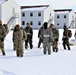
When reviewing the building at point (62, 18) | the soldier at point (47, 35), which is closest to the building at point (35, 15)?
the building at point (62, 18)

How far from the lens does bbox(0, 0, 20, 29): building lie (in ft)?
144

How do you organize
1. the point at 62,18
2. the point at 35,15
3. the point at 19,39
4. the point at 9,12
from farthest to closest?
1. the point at 62,18
2. the point at 35,15
3. the point at 9,12
4. the point at 19,39

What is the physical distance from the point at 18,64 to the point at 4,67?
681 millimetres

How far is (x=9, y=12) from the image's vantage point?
46812 mm

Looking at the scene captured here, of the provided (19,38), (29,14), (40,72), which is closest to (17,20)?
(29,14)

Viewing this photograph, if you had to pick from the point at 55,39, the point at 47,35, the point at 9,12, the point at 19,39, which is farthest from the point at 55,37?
the point at 9,12

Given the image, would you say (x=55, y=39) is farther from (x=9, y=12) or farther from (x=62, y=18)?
(x=62, y=18)

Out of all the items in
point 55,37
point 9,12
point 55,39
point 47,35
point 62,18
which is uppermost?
point 9,12

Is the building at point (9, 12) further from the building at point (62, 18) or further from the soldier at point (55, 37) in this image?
the soldier at point (55, 37)

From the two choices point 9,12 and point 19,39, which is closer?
point 19,39

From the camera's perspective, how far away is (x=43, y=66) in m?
8.12

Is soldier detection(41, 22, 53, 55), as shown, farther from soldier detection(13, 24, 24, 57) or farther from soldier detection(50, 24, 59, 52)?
soldier detection(50, 24, 59, 52)

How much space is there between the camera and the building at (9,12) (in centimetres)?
4403

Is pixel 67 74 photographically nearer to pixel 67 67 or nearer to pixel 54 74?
pixel 54 74
